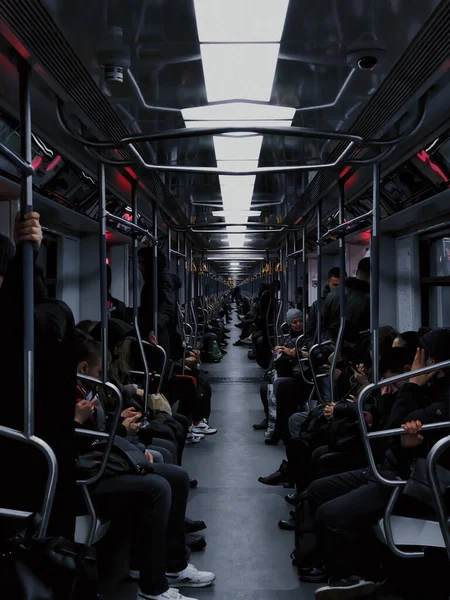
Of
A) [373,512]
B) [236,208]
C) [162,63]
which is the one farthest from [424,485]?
[236,208]

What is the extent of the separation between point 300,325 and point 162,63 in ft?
15.2

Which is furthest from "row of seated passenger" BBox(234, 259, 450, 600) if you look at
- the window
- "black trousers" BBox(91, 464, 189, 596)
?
the window

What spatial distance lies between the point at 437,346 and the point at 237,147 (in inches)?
70.5

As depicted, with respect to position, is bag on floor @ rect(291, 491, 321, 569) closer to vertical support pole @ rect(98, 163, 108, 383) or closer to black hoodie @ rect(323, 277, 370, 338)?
vertical support pole @ rect(98, 163, 108, 383)

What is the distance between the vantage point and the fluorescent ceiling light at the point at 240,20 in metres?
1.99

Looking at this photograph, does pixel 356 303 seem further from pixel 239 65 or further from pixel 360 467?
pixel 239 65

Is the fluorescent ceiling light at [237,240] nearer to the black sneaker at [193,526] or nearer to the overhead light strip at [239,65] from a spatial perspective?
the overhead light strip at [239,65]

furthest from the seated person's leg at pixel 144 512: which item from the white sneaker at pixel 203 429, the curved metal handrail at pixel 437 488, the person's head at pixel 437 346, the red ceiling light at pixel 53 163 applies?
the white sneaker at pixel 203 429

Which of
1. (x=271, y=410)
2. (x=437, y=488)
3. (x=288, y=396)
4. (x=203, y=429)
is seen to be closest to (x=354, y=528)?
(x=437, y=488)

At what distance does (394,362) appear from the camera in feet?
11.6

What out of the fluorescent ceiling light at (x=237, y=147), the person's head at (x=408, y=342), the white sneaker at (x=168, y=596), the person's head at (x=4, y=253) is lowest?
the white sneaker at (x=168, y=596)

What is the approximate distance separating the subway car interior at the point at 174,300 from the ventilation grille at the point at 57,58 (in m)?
0.01

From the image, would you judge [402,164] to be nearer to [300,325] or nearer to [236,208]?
[236,208]

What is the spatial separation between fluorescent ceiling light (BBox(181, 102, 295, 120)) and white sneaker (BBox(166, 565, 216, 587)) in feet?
7.66
